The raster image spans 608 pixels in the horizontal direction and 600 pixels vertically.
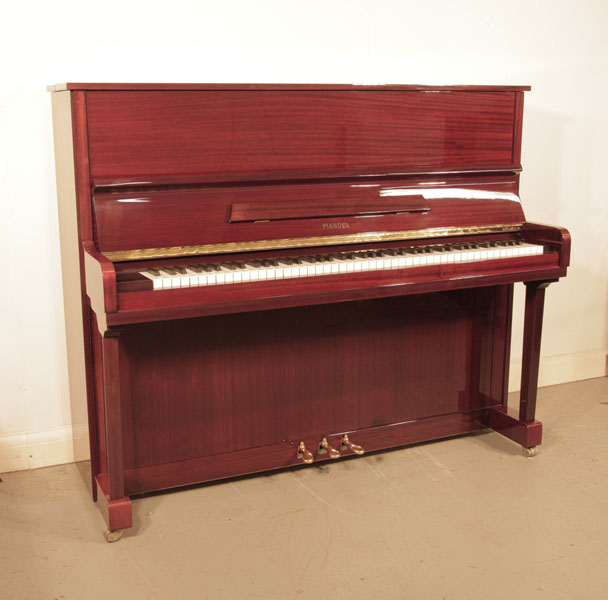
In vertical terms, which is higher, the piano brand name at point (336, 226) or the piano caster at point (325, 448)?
the piano brand name at point (336, 226)

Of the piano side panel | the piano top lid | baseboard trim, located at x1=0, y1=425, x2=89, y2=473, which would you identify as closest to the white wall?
baseboard trim, located at x1=0, y1=425, x2=89, y2=473

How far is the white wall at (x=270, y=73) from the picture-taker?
2654 mm

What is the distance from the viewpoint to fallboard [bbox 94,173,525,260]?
7.61 feet

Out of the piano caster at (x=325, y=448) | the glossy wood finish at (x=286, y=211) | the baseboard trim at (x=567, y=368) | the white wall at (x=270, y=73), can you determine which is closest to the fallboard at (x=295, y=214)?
the glossy wood finish at (x=286, y=211)

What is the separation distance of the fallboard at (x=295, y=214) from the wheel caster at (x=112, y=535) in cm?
84

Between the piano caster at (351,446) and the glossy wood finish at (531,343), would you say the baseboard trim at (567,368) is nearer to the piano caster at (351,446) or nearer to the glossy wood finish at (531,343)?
the glossy wood finish at (531,343)

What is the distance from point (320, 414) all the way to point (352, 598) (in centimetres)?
86

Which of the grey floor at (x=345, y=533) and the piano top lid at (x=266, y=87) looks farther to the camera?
the piano top lid at (x=266, y=87)

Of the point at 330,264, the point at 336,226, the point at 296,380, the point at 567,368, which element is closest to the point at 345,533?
the point at 296,380

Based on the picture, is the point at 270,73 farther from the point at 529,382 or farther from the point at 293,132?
the point at 529,382

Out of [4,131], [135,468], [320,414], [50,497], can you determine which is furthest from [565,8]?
[50,497]

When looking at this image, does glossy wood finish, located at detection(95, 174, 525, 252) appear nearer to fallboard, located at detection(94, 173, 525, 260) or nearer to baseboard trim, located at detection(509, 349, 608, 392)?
fallboard, located at detection(94, 173, 525, 260)

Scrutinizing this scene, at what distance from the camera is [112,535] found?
7.77 feet

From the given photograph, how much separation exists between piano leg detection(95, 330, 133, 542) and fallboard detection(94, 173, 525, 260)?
1.20 feet
